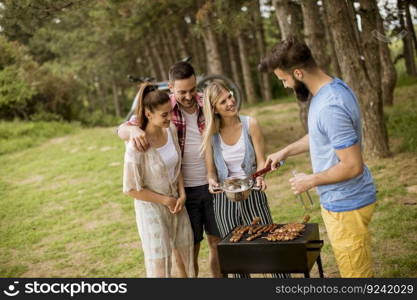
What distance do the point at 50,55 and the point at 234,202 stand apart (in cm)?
2473

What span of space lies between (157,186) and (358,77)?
4.65 meters

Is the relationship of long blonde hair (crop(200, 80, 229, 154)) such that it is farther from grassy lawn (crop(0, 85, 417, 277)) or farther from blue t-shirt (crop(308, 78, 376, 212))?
grassy lawn (crop(0, 85, 417, 277))

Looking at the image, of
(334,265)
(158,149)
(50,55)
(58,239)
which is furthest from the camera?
(50,55)

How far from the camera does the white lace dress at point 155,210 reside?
3.36m

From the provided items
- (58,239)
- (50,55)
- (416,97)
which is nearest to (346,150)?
(58,239)

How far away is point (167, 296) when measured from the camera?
10.2 feet

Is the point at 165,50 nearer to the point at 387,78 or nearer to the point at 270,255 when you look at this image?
the point at 387,78

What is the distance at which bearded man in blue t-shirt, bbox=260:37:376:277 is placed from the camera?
95.9 inches

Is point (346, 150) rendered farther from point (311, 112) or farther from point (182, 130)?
point (182, 130)

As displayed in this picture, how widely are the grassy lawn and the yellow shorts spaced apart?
1.66 m

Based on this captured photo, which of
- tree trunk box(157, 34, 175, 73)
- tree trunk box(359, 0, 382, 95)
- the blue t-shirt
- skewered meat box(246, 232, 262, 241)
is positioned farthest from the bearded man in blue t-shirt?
tree trunk box(157, 34, 175, 73)

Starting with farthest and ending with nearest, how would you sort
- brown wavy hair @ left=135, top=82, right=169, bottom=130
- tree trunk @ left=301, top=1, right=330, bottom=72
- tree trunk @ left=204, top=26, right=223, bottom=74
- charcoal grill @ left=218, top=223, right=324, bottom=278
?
tree trunk @ left=204, top=26, right=223, bottom=74, tree trunk @ left=301, top=1, right=330, bottom=72, brown wavy hair @ left=135, top=82, right=169, bottom=130, charcoal grill @ left=218, top=223, right=324, bottom=278

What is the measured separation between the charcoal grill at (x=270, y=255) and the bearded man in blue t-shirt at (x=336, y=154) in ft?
0.69

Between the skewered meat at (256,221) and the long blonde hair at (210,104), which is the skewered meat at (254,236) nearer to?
the skewered meat at (256,221)
